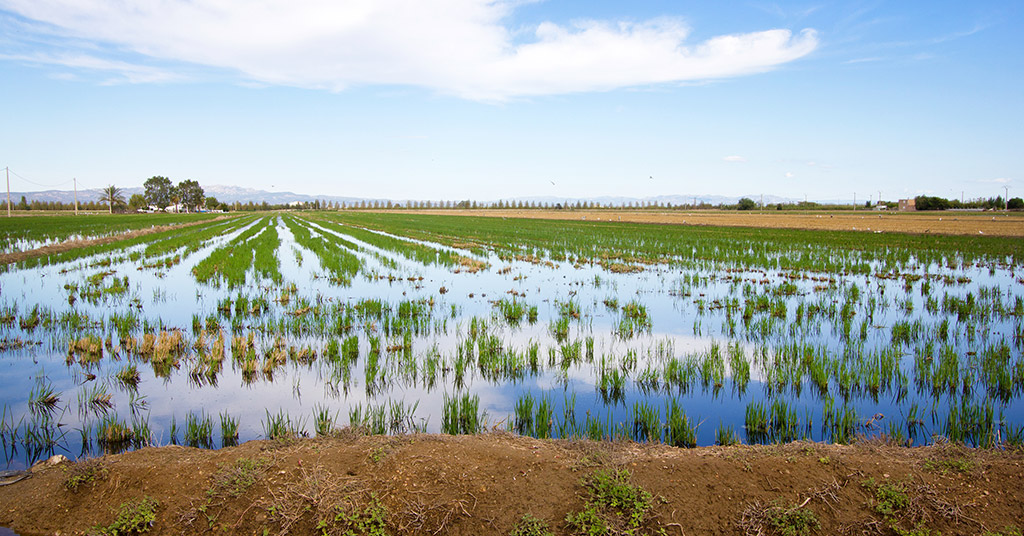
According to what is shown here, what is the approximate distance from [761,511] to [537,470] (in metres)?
1.46

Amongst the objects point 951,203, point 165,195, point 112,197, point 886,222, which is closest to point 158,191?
point 165,195

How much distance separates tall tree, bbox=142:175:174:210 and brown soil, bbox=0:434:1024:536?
14490 centimetres

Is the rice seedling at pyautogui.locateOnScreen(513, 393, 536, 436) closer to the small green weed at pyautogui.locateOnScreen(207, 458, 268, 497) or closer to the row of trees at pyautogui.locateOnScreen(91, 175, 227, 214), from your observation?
the small green weed at pyautogui.locateOnScreen(207, 458, 268, 497)

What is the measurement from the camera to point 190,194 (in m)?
129

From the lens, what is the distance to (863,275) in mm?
14781

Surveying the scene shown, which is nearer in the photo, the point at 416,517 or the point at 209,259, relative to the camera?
the point at 416,517

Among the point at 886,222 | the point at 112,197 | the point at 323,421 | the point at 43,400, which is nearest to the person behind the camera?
the point at 323,421

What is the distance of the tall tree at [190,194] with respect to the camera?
127875 millimetres

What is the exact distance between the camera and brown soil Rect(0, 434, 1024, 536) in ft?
11.4

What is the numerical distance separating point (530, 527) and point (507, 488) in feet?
1.24

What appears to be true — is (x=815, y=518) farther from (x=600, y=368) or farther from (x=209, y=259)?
(x=209, y=259)

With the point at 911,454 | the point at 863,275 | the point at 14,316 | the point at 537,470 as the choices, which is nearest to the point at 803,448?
the point at 911,454

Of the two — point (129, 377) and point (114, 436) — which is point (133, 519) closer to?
point (114, 436)

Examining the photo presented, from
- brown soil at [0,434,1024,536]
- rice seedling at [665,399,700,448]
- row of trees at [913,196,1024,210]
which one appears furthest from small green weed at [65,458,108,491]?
row of trees at [913,196,1024,210]
